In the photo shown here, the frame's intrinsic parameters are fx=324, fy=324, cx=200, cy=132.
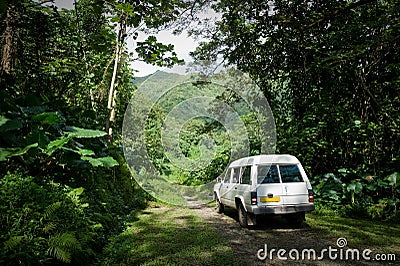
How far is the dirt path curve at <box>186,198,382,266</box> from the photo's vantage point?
17.3 ft

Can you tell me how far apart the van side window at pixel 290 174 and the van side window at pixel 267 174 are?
0.16 meters

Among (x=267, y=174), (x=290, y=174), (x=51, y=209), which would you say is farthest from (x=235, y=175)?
(x=51, y=209)

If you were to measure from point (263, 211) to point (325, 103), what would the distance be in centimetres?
555

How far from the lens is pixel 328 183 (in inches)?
431

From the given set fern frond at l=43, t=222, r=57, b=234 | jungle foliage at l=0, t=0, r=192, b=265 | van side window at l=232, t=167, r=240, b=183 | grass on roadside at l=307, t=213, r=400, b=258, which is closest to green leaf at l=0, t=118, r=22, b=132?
jungle foliage at l=0, t=0, r=192, b=265

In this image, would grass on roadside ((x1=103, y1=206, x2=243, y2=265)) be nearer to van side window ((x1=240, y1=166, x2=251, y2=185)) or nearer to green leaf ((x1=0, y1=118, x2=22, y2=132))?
van side window ((x1=240, y1=166, x2=251, y2=185))

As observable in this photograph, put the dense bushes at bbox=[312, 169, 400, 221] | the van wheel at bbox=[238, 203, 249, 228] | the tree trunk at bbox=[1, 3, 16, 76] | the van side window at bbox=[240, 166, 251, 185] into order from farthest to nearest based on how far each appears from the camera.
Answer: the dense bushes at bbox=[312, 169, 400, 221], the van side window at bbox=[240, 166, 251, 185], the van wheel at bbox=[238, 203, 249, 228], the tree trunk at bbox=[1, 3, 16, 76]

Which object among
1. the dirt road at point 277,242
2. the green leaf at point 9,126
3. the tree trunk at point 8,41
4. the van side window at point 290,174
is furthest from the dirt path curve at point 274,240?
the tree trunk at point 8,41

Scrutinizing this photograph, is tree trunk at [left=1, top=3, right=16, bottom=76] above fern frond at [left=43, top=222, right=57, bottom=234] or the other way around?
above

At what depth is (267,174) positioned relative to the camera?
26.1 feet

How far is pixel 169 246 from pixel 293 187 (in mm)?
3332

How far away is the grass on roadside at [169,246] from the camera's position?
5156 mm

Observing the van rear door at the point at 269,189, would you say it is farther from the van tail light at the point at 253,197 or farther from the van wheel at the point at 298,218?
the van wheel at the point at 298,218

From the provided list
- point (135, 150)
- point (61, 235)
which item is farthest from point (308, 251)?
point (135, 150)
